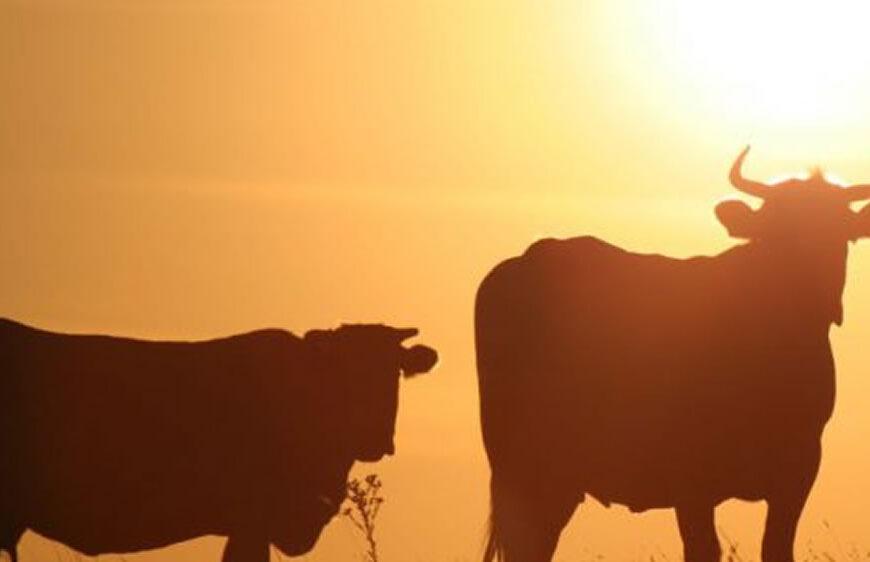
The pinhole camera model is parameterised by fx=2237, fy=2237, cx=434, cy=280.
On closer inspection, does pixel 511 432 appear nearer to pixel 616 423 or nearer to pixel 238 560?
pixel 616 423

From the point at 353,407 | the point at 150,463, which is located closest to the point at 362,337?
the point at 353,407

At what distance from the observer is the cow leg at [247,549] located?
15.0 metres

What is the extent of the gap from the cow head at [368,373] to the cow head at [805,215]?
8.50 ft

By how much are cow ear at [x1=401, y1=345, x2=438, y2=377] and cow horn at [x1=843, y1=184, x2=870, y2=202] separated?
316 cm

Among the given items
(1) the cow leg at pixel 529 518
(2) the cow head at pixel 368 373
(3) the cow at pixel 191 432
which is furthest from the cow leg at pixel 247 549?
(1) the cow leg at pixel 529 518

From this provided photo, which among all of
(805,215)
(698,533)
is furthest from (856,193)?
(698,533)

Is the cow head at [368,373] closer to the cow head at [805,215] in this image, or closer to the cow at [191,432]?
the cow at [191,432]

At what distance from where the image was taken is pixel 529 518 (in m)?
15.3

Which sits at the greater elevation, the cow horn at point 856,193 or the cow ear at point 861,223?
the cow horn at point 856,193

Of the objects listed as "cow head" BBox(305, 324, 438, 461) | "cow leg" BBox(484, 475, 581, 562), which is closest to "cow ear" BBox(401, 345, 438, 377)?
"cow head" BBox(305, 324, 438, 461)

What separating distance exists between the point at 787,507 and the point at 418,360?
8.99 ft

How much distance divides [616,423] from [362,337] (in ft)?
6.17

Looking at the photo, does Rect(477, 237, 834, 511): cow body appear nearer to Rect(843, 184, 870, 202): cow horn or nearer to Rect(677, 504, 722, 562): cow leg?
Rect(677, 504, 722, 562): cow leg

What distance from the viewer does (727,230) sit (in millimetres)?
16406
